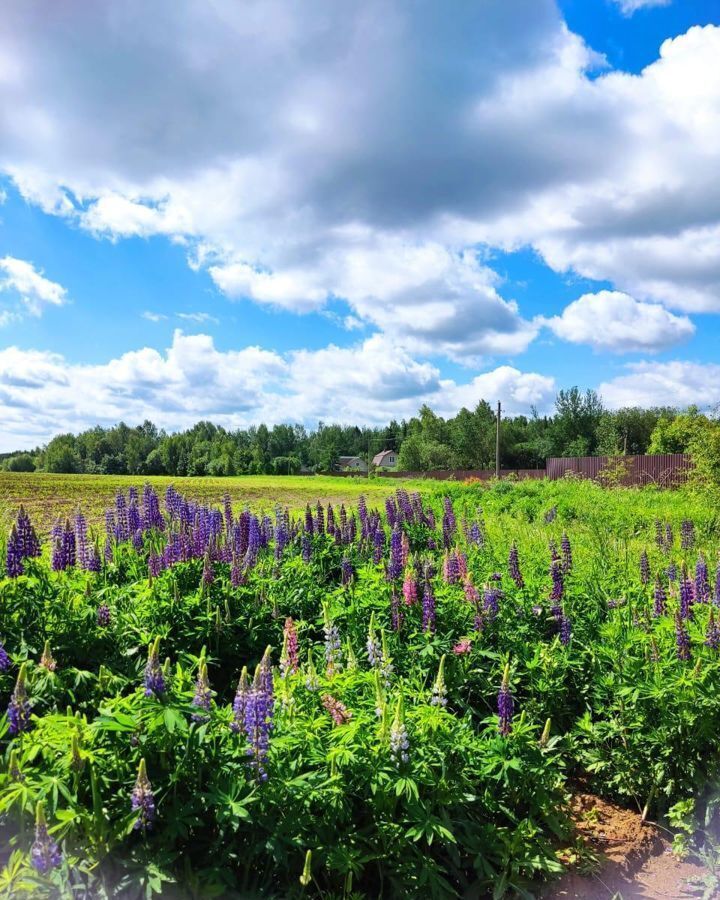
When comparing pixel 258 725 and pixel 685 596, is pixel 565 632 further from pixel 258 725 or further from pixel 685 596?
pixel 258 725

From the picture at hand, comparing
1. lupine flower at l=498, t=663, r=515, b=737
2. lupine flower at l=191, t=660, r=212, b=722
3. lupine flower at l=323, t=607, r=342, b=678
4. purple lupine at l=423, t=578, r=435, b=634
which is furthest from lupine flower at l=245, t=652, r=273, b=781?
purple lupine at l=423, t=578, r=435, b=634

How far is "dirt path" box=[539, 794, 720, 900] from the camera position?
315cm

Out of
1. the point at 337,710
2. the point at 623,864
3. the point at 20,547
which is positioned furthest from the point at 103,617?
the point at 623,864

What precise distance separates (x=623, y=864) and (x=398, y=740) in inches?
71.2

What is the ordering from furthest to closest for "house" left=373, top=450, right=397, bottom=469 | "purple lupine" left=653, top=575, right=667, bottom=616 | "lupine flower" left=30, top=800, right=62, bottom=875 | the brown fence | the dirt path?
"house" left=373, top=450, right=397, bottom=469, the brown fence, "purple lupine" left=653, top=575, right=667, bottom=616, the dirt path, "lupine flower" left=30, top=800, right=62, bottom=875

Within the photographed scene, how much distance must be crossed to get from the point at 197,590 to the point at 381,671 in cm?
231

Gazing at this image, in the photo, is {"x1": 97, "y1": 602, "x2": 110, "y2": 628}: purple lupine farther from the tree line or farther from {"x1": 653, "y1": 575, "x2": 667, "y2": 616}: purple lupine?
the tree line

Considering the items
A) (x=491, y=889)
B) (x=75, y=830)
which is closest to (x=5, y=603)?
(x=75, y=830)

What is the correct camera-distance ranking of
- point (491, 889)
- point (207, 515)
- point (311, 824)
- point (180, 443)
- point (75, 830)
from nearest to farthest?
point (75, 830)
point (311, 824)
point (491, 889)
point (207, 515)
point (180, 443)

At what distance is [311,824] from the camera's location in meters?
2.54

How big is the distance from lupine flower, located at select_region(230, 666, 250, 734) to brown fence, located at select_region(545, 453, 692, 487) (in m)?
29.7

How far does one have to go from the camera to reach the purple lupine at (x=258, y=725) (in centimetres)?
248

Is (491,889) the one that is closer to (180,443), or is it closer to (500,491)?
(500,491)

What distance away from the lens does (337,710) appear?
3055 mm
